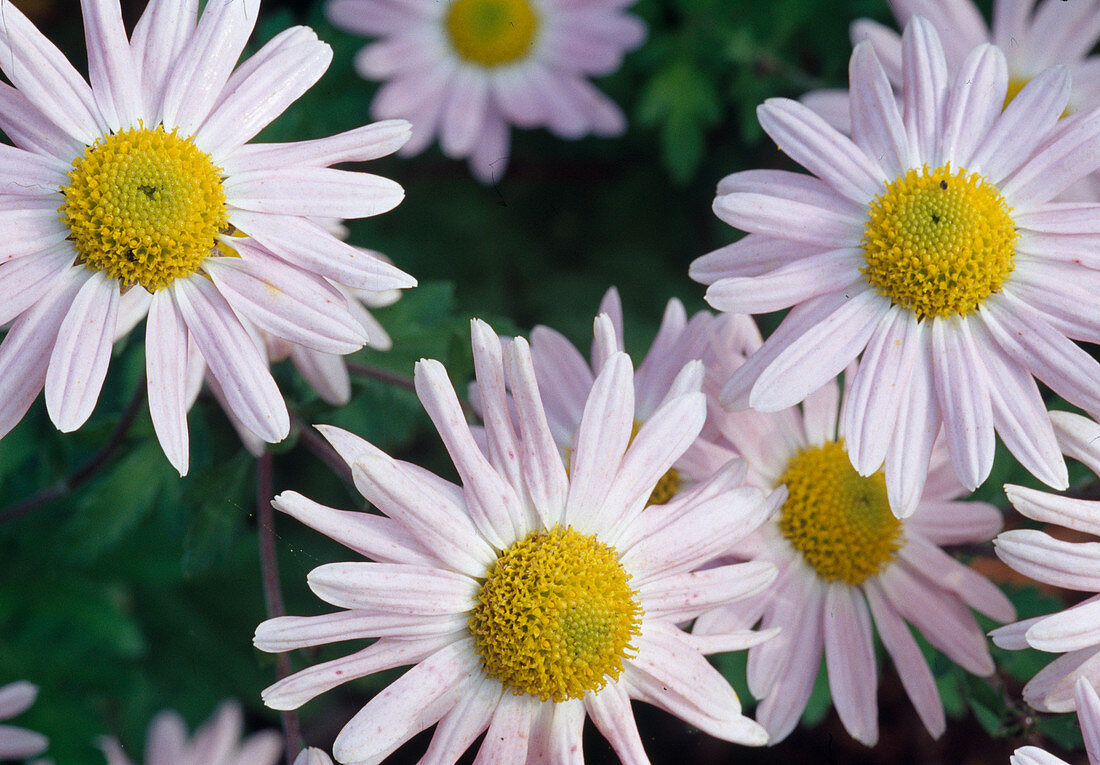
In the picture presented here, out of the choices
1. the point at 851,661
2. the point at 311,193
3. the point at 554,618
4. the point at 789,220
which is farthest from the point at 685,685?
the point at 311,193

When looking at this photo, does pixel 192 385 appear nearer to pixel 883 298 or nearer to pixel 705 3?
pixel 883 298

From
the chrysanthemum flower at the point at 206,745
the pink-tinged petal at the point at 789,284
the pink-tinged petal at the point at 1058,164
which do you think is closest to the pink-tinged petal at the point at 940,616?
the pink-tinged petal at the point at 789,284

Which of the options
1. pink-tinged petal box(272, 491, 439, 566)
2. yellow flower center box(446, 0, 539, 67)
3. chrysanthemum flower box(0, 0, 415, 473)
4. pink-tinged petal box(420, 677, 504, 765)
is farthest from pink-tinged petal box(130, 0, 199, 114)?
yellow flower center box(446, 0, 539, 67)

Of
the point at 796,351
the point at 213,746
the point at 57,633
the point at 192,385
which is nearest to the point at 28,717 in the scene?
the point at 57,633

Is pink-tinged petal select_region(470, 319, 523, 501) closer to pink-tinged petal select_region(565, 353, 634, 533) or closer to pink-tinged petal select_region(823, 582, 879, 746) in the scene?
pink-tinged petal select_region(565, 353, 634, 533)

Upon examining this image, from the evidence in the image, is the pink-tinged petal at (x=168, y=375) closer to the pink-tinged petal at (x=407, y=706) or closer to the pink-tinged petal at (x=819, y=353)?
the pink-tinged petal at (x=407, y=706)

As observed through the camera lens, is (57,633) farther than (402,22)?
No

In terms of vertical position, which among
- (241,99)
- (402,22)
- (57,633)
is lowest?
(57,633)
